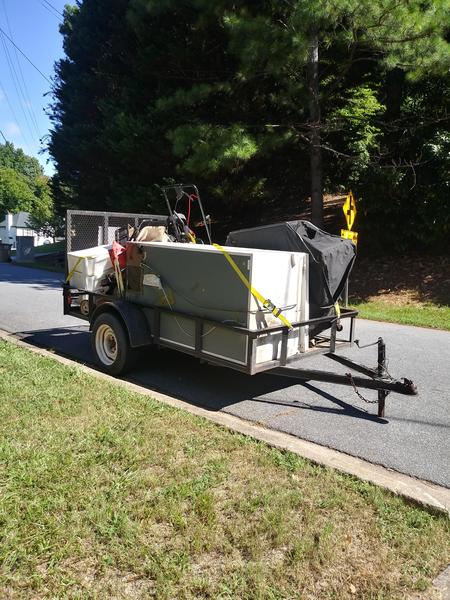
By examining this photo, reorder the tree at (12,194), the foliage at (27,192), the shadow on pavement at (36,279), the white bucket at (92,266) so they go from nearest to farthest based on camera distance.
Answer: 1. the white bucket at (92,266)
2. the shadow on pavement at (36,279)
3. the foliage at (27,192)
4. the tree at (12,194)

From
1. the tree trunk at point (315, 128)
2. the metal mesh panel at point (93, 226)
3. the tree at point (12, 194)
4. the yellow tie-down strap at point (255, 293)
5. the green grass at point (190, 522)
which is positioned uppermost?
the tree at point (12, 194)

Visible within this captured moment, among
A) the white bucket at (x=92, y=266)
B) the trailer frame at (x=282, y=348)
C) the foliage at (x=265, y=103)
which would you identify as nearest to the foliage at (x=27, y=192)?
the foliage at (x=265, y=103)

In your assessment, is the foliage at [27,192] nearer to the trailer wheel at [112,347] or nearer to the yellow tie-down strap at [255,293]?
the trailer wheel at [112,347]

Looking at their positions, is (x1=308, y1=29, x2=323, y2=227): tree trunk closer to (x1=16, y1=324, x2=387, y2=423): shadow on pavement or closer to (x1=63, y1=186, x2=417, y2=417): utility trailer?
(x1=63, y1=186, x2=417, y2=417): utility trailer

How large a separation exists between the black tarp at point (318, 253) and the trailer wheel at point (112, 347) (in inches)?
73.8

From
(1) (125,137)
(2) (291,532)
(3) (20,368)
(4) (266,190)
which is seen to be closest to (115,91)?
(1) (125,137)

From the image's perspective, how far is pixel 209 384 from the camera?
562 cm

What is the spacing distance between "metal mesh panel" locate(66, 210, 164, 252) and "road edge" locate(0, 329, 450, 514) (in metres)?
2.67

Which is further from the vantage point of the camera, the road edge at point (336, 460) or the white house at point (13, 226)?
the white house at point (13, 226)

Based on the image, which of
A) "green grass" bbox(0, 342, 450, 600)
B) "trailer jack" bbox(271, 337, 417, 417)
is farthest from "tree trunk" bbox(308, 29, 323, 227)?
"green grass" bbox(0, 342, 450, 600)

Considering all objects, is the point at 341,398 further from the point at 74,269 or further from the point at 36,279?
the point at 36,279

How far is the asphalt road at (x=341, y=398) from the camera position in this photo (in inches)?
157

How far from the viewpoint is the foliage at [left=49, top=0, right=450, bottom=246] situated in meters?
10.9

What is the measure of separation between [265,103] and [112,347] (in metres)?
10.9
